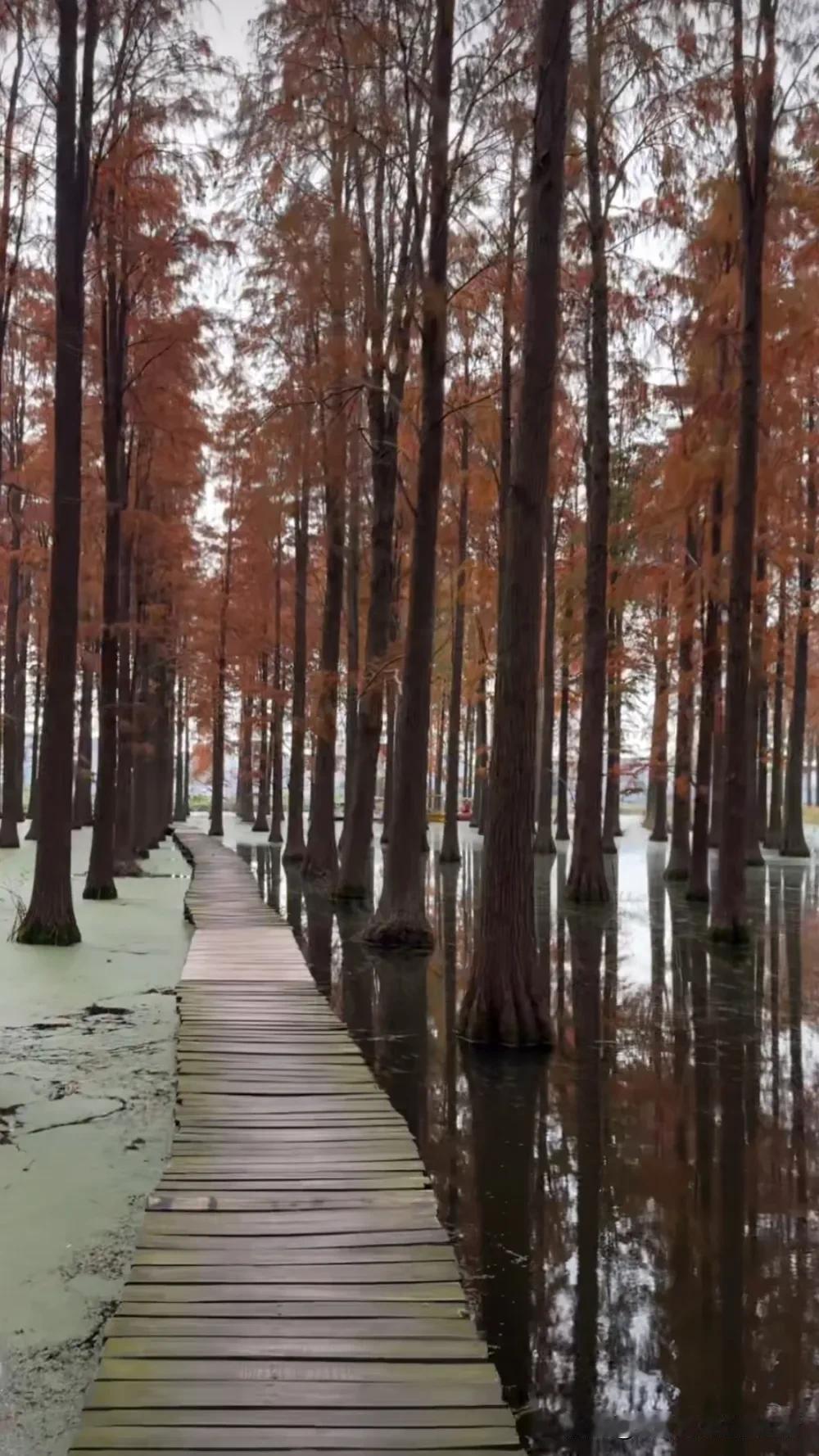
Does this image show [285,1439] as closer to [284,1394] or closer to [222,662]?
[284,1394]

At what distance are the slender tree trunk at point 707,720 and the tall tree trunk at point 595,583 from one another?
1.39 m

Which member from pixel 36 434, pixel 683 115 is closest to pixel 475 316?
pixel 683 115

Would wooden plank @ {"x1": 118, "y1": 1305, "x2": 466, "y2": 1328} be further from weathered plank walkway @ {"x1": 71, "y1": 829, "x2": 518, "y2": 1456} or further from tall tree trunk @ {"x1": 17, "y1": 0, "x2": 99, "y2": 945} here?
tall tree trunk @ {"x1": 17, "y1": 0, "x2": 99, "y2": 945}

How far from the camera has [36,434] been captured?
21938 millimetres

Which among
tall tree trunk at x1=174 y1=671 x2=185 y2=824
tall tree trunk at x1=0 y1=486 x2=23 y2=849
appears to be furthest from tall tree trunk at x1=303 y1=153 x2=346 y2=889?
tall tree trunk at x1=174 y1=671 x2=185 y2=824

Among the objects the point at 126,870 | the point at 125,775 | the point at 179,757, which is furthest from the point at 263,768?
the point at 126,870

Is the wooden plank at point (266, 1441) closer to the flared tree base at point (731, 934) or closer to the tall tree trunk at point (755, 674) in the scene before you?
the flared tree base at point (731, 934)

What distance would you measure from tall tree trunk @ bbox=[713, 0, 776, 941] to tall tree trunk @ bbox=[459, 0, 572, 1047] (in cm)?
477

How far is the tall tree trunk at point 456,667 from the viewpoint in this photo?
21.0 metres

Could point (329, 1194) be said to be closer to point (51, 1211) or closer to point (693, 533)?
point (51, 1211)

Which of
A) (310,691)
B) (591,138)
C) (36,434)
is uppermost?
(591,138)

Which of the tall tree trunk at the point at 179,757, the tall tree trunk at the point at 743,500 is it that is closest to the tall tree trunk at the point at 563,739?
the tall tree trunk at the point at 743,500

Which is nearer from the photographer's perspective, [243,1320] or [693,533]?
[243,1320]

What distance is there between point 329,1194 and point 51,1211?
115 cm
